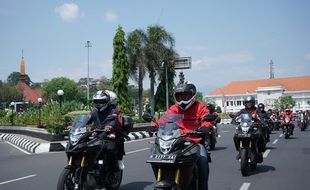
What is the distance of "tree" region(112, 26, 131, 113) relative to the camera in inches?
1535

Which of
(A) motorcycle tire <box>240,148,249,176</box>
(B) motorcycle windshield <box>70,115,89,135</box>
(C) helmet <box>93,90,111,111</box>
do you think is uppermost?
(C) helmet <box>93,90,111,111</box>

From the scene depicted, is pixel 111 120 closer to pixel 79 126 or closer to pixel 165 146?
pixel 79 126

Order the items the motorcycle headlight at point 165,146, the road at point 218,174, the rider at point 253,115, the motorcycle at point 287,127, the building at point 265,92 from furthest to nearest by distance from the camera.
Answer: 1. the building at point 265,92
2. the motorcycle at point 287,127
3. the rider at point 253,115
4. the road at point 218,174
5. the motorcycle headlight at point 165,146

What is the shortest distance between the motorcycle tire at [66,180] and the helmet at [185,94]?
6.72ft

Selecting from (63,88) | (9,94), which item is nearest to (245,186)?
(9,94)

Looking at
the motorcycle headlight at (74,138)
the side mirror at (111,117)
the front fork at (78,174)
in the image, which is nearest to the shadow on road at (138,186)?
the side mirror at (111,117)

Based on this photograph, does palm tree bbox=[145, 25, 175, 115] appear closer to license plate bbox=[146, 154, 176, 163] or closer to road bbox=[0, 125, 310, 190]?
road bbox=[0, 125, 310, 190]

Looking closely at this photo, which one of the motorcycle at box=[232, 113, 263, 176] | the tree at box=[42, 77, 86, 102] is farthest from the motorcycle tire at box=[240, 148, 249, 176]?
the tree at box=[42, 77, 86, 102]

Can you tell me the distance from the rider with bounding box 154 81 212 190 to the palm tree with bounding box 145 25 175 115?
3307 centimetres

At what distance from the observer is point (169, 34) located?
4000cm

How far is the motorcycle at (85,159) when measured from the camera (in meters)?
6.23

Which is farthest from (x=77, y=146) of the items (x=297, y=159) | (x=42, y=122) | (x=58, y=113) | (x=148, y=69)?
(x=148, y=69)

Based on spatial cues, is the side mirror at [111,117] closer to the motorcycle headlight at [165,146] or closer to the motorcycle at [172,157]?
the motorcycle at [172,157]

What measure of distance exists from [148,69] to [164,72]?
1.74 m
